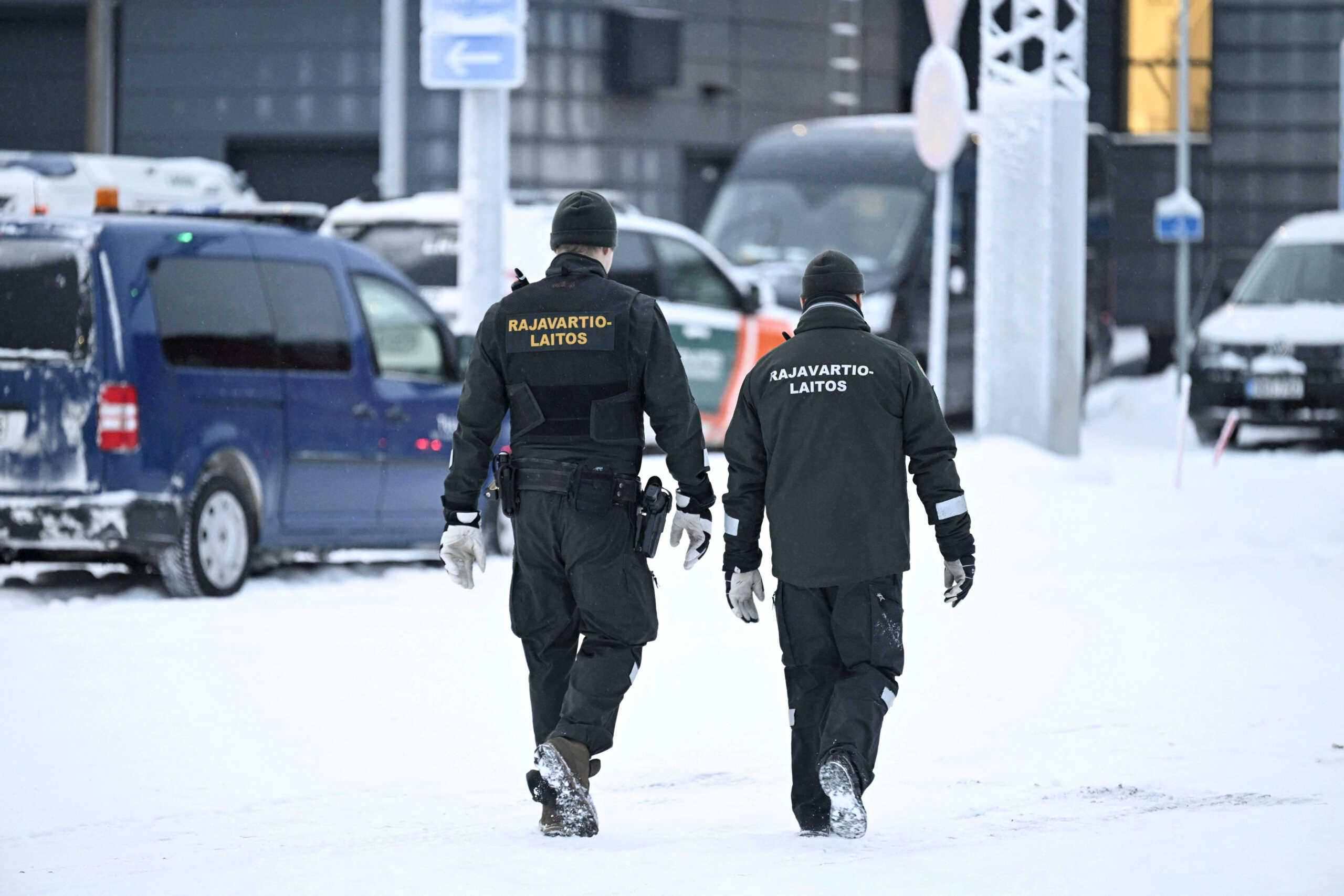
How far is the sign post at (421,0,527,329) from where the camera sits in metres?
11.9

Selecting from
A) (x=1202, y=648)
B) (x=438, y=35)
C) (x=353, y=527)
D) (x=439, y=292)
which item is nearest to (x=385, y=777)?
(x=1202, y=648)

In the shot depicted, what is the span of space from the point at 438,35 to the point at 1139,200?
2609 cm

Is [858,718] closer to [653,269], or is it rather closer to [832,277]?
[832,277]

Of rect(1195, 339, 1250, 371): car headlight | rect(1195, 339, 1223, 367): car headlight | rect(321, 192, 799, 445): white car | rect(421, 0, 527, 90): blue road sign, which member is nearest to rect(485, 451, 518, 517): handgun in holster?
rect(421, 0, 527, 90): blue road sign

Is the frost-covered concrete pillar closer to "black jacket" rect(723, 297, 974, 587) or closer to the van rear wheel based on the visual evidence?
the van rear wheel

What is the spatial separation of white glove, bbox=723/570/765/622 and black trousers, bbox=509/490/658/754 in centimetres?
20

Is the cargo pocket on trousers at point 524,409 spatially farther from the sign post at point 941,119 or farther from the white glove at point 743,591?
the sign post at point 941,119

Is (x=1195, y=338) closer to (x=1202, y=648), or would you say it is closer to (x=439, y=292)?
(x=439, y=292)

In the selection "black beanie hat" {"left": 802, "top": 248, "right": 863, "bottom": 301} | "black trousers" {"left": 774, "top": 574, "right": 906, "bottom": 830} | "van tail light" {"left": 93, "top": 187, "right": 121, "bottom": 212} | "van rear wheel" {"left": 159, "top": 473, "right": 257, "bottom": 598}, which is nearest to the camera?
"black trousers" {"left": 774, "top": 574, "right": 906, "bottom": 830}

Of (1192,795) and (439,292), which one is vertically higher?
(439,292)

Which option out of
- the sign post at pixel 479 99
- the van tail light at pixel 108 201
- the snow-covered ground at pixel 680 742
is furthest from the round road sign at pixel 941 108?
the van tail light at pixel 108 201

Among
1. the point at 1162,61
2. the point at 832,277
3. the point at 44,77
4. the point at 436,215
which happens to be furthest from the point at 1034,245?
the point at 1162,61

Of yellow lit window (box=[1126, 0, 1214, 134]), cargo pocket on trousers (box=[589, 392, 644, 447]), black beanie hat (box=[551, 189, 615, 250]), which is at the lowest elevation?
cargo pocket on trousers (box=[589, 392, 644, 447])

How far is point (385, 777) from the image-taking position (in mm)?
→ 6590
